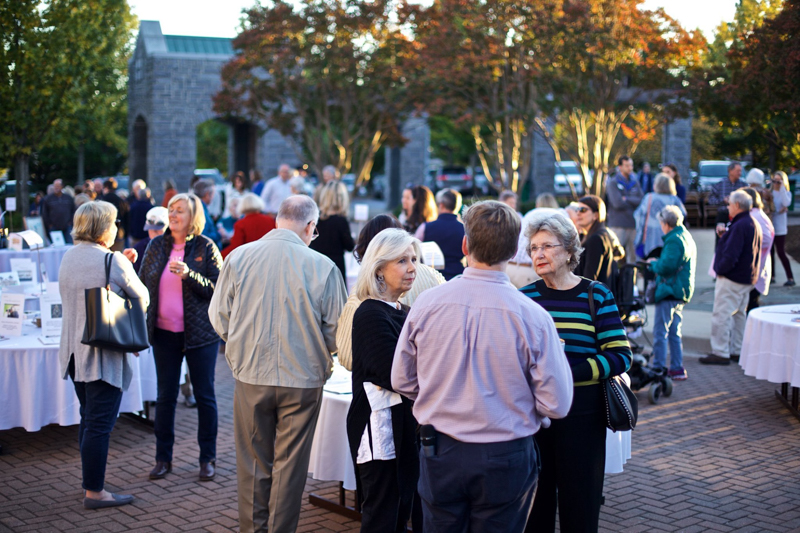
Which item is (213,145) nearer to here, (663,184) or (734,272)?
(663,184)

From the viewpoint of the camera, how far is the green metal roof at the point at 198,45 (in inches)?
989

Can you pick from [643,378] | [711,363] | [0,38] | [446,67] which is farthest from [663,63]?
[0,38]

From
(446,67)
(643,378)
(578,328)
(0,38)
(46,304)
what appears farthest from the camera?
(446,67)

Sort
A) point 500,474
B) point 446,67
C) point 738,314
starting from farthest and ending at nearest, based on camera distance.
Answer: point 446,67, point 738,314, point 500,474

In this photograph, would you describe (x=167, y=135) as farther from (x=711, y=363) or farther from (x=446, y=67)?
(x=711, y=363)

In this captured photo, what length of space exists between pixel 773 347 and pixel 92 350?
17.6ft

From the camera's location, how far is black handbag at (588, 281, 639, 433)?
3461mm

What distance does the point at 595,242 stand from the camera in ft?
21.1

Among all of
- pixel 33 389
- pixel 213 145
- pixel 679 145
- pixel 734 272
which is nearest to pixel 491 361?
pixel 33 389

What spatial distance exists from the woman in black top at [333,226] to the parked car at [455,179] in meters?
30.1

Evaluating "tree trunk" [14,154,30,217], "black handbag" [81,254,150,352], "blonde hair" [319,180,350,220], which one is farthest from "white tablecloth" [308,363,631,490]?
"tree trunk" [14,154,30,217]

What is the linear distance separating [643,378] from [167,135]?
1943cm

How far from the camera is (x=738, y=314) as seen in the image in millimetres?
8914

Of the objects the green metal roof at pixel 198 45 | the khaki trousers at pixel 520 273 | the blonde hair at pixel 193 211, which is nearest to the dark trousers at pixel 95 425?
the blonde hair at pixel 193 211
